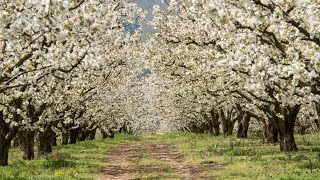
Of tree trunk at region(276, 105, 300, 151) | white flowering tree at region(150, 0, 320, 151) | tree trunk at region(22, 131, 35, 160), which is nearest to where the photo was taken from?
white flowering tree at region(150, 0, 320, 151)

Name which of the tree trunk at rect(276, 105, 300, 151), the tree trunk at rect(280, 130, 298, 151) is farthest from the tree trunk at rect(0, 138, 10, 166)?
the tree trunk at rect(280, 130, 298, 151)

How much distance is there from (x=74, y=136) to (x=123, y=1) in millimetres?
27153

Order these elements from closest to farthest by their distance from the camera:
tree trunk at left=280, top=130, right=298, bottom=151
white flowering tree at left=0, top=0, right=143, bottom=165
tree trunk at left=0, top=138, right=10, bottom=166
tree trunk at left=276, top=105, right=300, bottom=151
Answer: white flowering tree at left=0, top=0, right=143, bottom=165 → tree trunk at left=0, top=138, right=10, bottom=166 → tree trunk at left=276, top=105, right=300, bottom=151 → tree trunk at left=280, top=130, right=298, bottom=151

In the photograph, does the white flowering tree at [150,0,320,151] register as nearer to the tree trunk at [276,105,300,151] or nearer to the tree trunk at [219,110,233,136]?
the tree trunk at [276,105,300,151]

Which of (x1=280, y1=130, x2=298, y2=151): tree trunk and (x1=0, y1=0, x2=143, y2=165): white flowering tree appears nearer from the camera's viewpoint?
(x1=0, y1=0, x2=143, y2=165): white flowering tree

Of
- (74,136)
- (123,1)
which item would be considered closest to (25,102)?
(123,1)

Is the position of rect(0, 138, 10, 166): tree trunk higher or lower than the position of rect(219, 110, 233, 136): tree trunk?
lower

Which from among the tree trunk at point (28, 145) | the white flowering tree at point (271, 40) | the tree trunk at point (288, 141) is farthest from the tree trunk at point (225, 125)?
the white flowering tree at point (271, 40)

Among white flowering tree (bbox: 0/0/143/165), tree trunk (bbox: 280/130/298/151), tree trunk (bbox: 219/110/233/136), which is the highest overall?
white flowering tree (bbox: 0/0/143/165)

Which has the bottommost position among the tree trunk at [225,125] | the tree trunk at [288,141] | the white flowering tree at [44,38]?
the tree trunk at [288,141]

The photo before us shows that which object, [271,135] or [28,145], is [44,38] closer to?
[28,145]

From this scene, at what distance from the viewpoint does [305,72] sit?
14805 millimetres

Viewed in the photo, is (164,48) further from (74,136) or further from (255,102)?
(74,136)

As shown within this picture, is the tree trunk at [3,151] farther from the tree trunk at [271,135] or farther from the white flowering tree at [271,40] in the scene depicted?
the tree trunk at [271,135]
